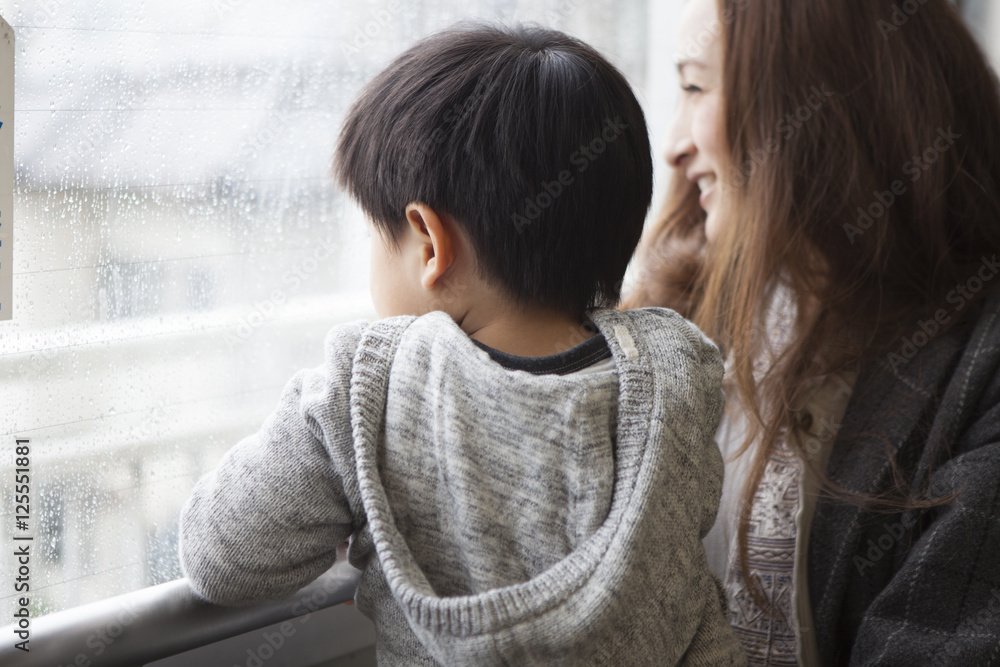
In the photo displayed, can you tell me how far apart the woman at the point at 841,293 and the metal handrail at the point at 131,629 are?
57 cm

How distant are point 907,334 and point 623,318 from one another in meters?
0.44

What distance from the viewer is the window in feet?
2.42

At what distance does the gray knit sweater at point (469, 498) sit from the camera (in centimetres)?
61

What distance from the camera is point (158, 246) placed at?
A: 0.83 meters

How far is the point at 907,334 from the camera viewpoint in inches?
37.4

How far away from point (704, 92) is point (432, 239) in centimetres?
55

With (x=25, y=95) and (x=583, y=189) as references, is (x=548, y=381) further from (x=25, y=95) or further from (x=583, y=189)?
(x=25, y=95)

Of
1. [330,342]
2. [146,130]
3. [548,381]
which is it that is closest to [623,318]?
[548,381]
